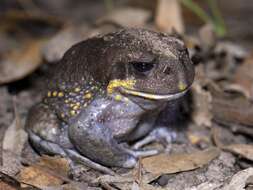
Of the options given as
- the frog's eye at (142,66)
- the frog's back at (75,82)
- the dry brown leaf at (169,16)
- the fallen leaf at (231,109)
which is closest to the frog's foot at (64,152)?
the frog's back at (75,82)

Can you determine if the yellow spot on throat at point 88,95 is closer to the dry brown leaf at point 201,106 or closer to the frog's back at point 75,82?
the frog's back at point 75,82

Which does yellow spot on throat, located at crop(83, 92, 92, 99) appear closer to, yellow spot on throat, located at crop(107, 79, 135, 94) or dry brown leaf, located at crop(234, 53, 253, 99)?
yellow spot on throat, located at crop(107, 79, 135, 94)

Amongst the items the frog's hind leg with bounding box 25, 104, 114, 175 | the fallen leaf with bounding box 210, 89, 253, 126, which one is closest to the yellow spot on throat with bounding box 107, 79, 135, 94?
the frog's hind leg with bounding box 25, 104, 114, 175

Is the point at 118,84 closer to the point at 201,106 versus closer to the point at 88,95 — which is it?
the point at 88,95

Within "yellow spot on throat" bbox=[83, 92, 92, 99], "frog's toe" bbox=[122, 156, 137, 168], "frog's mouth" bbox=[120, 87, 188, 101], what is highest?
"frog's mouth" bbox=[120, 87, 188, 101]

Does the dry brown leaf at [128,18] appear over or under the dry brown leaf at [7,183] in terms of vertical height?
over
